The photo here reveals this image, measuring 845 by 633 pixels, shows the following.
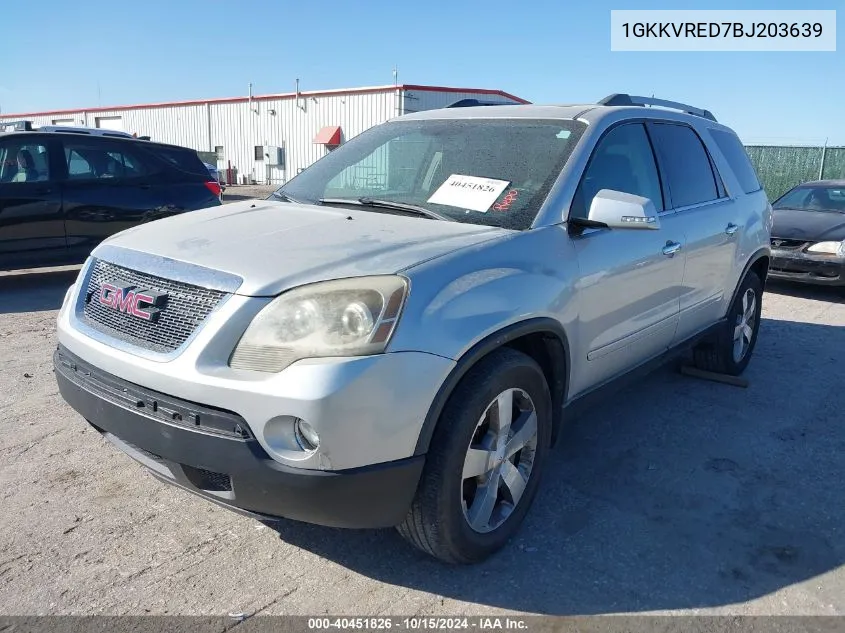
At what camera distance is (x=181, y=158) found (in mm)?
8836

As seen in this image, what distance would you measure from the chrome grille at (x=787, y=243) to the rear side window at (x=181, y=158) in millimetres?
7325

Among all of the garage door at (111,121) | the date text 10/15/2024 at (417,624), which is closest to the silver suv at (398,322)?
the date text 10/15/2024 at (417,624)

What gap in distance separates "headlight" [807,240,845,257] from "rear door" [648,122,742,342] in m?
4.74

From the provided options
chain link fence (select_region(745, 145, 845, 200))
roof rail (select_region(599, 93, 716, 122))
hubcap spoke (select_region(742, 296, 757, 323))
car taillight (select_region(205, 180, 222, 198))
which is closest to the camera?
roof rail (select_region(599, 93, 716, 122))

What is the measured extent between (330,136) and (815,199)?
21.9 metres

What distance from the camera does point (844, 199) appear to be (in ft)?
33.2

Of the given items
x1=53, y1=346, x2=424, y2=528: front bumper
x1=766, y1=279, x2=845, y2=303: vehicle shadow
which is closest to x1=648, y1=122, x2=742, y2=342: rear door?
x1=53, y1=346, x2=424, y2=528: front bumper

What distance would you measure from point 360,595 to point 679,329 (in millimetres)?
2603

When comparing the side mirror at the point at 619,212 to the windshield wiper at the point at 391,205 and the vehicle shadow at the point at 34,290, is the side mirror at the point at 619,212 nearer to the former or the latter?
the windshield wiper at the point at 391,205

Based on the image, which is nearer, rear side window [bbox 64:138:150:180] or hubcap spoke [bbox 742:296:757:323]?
hubcap spoke [bbox 742:296:757:323]

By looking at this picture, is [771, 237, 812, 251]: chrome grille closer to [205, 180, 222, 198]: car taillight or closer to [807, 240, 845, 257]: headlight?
[807, 240, 845, 257]: headlight

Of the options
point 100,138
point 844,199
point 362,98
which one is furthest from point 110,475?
point 362,98

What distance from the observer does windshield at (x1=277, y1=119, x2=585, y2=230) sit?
323 centimetres

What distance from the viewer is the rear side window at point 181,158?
28.2 ft
